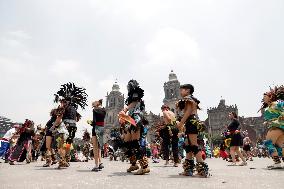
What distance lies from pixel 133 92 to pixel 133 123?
0.86m

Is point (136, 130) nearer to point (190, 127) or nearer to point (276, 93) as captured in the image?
point (190, 127)

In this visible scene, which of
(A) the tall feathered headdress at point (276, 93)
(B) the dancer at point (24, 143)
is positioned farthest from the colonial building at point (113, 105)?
(A) the tall feathered headdress at point (276, 93)

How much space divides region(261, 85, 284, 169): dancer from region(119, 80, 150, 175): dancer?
385cm

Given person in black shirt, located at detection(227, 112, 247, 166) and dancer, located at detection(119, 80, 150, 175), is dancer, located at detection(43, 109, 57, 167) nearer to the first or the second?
dancer, located at detection(119, 80, 150, 175)

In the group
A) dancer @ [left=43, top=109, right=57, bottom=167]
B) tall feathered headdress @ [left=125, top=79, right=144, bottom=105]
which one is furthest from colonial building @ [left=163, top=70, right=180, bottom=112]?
tall feathered headdress @ [left=125, top=79, right=144, bottom=105]

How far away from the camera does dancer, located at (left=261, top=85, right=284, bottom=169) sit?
8.27m

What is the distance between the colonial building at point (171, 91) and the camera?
3477 inches

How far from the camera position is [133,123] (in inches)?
259

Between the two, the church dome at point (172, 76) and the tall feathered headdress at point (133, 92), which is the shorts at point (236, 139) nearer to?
the tall feathered headdress at point (133, 92)

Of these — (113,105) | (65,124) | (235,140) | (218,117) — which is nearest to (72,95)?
(65,124)

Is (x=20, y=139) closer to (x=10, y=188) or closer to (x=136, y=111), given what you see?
(x=136, y=111)

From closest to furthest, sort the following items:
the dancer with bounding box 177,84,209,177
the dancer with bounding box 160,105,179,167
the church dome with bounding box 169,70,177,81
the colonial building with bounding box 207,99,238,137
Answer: the dancer with bounding box 177,84,209,177
the dancer with bounding box 160,105,179,167
the colonial building with bounding box 207,99,238,137
the church dome with bounding box 169,70,177,81

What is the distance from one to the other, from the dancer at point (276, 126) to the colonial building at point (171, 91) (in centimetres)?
7922

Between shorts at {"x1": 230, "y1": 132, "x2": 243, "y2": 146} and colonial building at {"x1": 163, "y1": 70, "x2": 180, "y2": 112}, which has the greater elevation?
colonial building at {"x1": 163, "y1": 70, "x2": 180, "y2": 112}
